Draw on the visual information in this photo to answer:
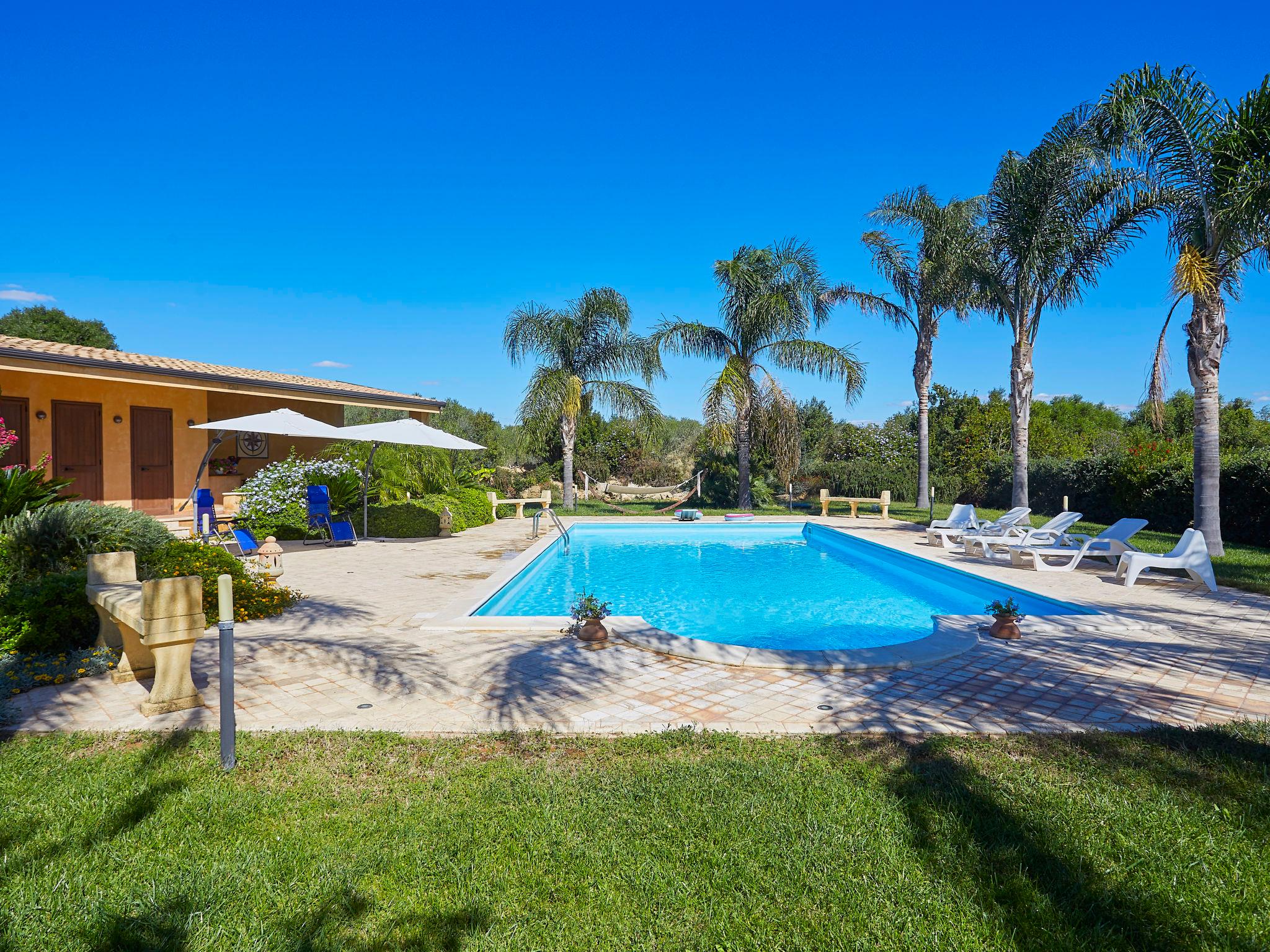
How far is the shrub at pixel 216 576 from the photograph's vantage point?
6211mm

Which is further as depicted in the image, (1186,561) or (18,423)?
(18,423)

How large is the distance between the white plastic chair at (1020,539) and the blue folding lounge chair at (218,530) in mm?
11450

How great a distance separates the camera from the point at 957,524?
13.2 m

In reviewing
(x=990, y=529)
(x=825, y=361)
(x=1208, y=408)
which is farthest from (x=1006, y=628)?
(x=825, y=361)

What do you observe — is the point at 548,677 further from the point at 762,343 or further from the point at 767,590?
the point at 762,343

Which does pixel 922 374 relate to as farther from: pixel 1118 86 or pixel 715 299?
pixel 1118 86

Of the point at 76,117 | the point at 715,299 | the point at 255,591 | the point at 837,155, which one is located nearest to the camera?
the point at 255,591

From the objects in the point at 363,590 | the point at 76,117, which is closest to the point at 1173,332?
the point at 363,590

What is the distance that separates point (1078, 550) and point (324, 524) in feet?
42.8

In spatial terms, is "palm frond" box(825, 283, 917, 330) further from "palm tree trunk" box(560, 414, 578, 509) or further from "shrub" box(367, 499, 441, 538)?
→ "shrub" box(367, 499, 441, 538)

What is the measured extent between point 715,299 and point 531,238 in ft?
26.1

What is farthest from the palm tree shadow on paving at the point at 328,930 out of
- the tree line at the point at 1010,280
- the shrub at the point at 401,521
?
the shrub at the point at 401,521

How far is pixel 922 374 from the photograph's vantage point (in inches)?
731

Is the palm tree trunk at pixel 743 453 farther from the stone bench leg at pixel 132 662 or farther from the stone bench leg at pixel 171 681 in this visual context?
the stone bench leg at pixel 171 681
